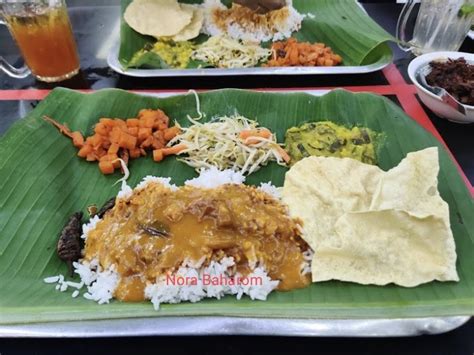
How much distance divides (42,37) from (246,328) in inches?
125

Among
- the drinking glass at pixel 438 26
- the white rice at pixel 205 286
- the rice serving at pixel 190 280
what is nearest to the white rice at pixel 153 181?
the rice serving at pixel 190 280

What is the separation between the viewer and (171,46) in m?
4.42

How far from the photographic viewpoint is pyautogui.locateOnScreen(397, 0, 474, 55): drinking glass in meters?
3.98

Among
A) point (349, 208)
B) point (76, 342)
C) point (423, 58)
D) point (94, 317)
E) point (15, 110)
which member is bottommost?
point (15, 110)

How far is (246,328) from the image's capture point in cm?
183

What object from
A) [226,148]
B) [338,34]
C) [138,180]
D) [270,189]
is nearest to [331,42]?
[338,34]

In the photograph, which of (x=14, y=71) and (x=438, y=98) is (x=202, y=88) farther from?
(x=438, y=98)

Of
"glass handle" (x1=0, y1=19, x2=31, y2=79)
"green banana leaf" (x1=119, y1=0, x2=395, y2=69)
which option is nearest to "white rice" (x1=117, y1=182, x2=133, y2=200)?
"green banana leaf" (x1=119, y1=0, x2=395, y2=69)

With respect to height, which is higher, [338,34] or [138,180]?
[338,34]

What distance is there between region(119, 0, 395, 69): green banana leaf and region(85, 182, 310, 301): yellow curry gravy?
206 centimetres

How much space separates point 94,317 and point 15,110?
2.56m

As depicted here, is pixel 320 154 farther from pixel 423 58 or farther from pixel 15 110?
pixel 15 110

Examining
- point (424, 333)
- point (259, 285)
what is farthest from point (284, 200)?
point (424, 333)

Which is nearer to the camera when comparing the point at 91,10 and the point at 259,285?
the point at 259,285
